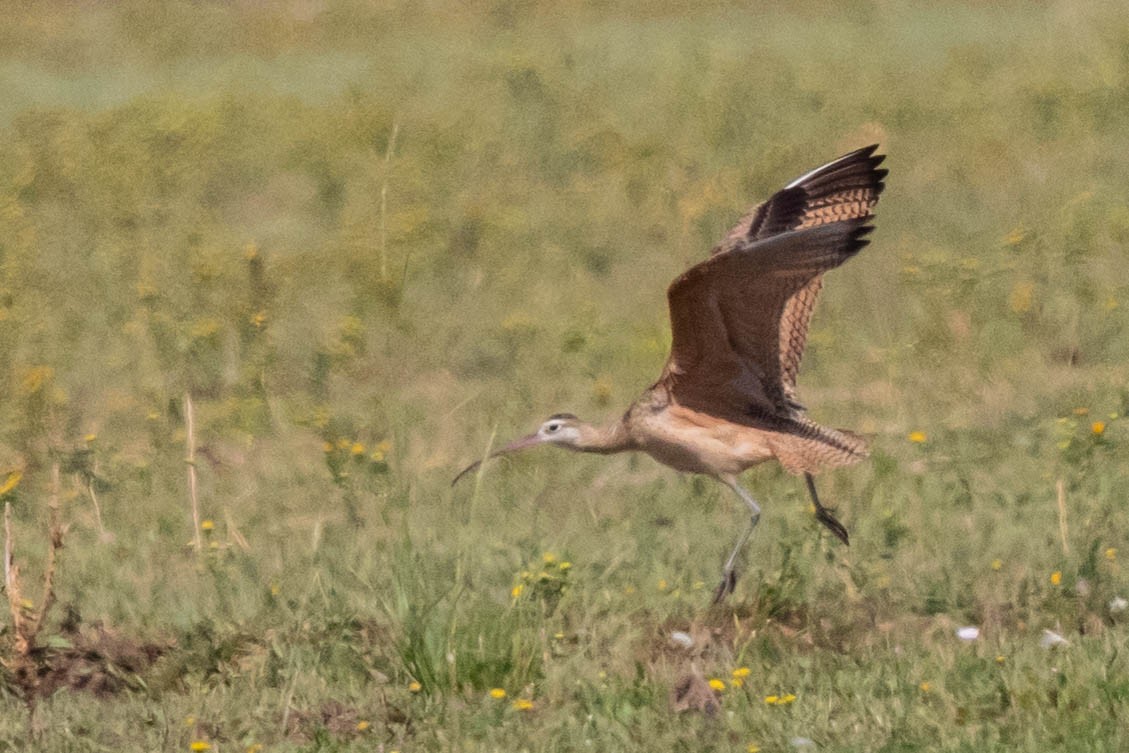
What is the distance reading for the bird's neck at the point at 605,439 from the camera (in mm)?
7375

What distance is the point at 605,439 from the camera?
7.46 m

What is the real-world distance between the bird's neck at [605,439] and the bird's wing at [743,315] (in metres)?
0.27

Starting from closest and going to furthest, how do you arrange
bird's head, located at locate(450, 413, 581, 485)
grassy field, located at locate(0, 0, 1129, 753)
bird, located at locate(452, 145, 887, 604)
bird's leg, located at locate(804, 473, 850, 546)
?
1. grassy field, located at locate(0, 0, 1129, 753)
2. bird, located at locate(452, 145, 887, 604)
3. bird's leg, located at locate(804, 473, 850, 546)
4. bird's head, located at locate(450, 413, 581, 485)

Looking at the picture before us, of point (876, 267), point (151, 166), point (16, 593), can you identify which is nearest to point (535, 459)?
point (16, 593)

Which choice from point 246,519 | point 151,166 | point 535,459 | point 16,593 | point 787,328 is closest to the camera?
point 16,593

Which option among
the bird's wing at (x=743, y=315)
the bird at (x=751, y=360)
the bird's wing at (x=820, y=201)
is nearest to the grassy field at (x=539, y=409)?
the bird at (x=751, y=360)

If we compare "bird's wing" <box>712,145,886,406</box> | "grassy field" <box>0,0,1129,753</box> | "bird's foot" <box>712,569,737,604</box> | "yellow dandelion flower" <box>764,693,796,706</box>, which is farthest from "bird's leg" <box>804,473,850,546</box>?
"yellow dandelion flower" <box>764,693,796,706</box>

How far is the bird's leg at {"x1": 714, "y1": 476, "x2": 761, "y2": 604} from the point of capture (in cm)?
651

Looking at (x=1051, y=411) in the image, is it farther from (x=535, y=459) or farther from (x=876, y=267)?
(x=876, y=267)

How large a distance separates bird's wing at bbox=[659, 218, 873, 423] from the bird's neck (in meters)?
0.27

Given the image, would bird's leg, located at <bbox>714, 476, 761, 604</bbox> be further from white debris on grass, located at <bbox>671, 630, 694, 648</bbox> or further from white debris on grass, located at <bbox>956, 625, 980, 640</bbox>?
white debris on grass, located at <bbox>956, 625, 980, 640</bbox>

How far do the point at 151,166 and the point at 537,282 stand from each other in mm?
3851

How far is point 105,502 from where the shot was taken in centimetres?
824

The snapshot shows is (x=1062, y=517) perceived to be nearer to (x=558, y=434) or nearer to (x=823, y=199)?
(x=823, y=199)
